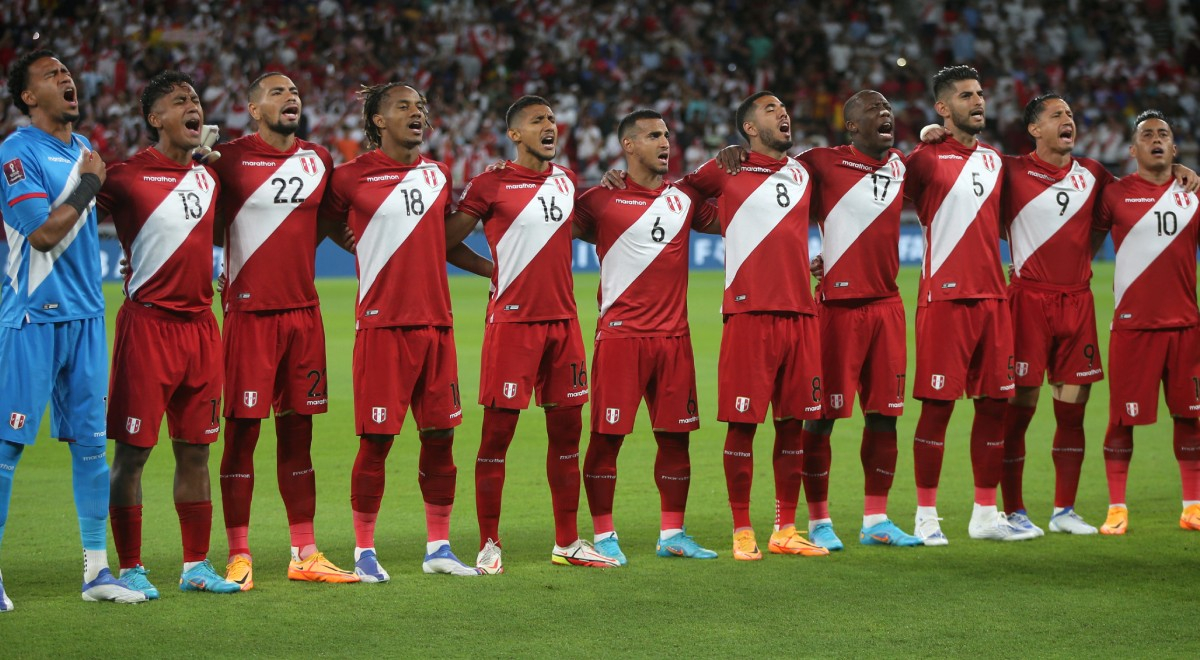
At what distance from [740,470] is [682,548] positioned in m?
0.53

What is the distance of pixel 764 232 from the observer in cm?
767

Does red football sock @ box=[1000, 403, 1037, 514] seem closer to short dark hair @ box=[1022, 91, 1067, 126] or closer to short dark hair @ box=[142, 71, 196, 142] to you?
short dark hair @ box=[1022, 91, 1067, 126]

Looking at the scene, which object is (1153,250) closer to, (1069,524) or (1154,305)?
(1154,305)

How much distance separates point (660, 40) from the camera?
3014 centimetres

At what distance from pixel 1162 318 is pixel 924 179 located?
174 centimetres

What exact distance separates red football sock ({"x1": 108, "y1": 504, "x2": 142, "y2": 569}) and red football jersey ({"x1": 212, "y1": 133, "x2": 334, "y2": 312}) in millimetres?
1093

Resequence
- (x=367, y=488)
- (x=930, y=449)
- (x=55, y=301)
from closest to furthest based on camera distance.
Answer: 1. (x=55, y=301)
2. (x=367, y=488)
3. (x=930, y=449)

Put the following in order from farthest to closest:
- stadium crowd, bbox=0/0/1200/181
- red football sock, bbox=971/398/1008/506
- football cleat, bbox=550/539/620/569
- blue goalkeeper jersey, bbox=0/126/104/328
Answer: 1. stadium crowd, bbox=0/0/1200/181
2. red football sock, bbox=971/398/1008/506
3. football cleat, bbox=550/539/620/569
4. blue goalkeeper jersey, bbox=0/126/104/328

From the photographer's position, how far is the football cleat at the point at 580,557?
746 centimetres

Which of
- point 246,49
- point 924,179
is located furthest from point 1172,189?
point 246,49

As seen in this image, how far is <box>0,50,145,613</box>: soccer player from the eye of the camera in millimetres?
6402

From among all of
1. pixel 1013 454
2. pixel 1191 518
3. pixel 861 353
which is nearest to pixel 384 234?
pixel 861 353

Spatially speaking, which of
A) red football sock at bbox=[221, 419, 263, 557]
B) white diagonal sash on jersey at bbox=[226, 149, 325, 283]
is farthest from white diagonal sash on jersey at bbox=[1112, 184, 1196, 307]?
red football sock at bbox=[221, 419, 263, 557]

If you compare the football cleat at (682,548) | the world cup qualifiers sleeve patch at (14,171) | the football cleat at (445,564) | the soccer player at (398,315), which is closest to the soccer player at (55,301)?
the world cup qualifiers sleeve patch at (14,171)
